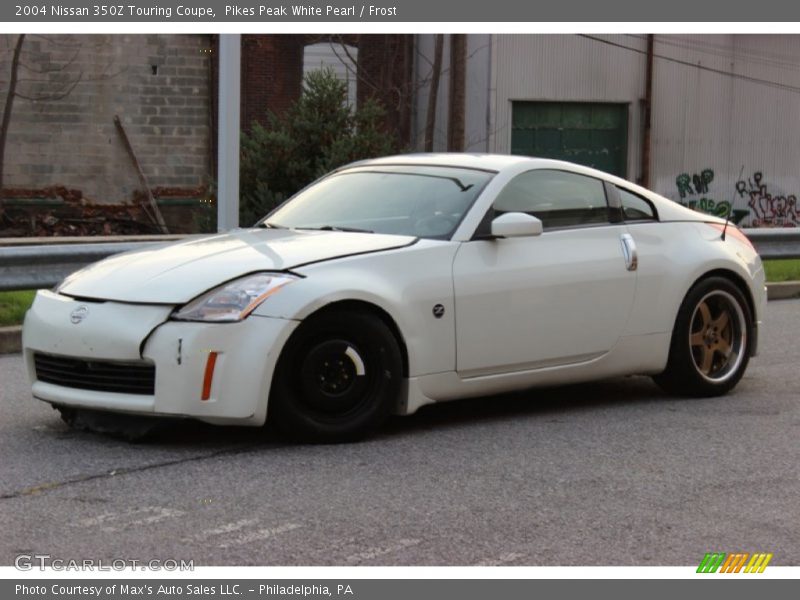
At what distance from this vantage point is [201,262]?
695 centimetres

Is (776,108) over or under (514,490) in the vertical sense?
over

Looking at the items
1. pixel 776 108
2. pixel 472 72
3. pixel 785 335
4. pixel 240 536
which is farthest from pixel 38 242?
pixel 776 108

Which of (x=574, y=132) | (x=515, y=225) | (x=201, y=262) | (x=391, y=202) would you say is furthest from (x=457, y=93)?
(x=201, y=262)

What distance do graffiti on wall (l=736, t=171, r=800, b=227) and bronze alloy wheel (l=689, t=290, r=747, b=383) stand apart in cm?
3031

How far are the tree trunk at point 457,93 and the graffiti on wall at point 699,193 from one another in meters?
6.84

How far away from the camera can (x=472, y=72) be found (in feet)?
111

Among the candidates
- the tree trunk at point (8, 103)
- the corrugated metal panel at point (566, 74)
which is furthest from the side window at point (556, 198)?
the corrugated metal panel at point (566, 74)

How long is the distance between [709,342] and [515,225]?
1751mm

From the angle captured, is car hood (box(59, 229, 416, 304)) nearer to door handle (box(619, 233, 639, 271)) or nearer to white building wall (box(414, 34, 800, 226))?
door handle (box(619, 233, 639, 271))

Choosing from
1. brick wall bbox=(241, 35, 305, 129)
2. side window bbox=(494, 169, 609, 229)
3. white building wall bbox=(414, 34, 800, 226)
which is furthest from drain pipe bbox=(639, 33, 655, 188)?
side window bbox=(494, 169, 609, 229)

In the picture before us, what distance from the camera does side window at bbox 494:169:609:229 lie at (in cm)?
777

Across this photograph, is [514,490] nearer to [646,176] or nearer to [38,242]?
[38,242]

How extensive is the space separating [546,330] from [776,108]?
1279 inches

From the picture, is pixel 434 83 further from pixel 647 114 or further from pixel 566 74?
pixel 647 114
